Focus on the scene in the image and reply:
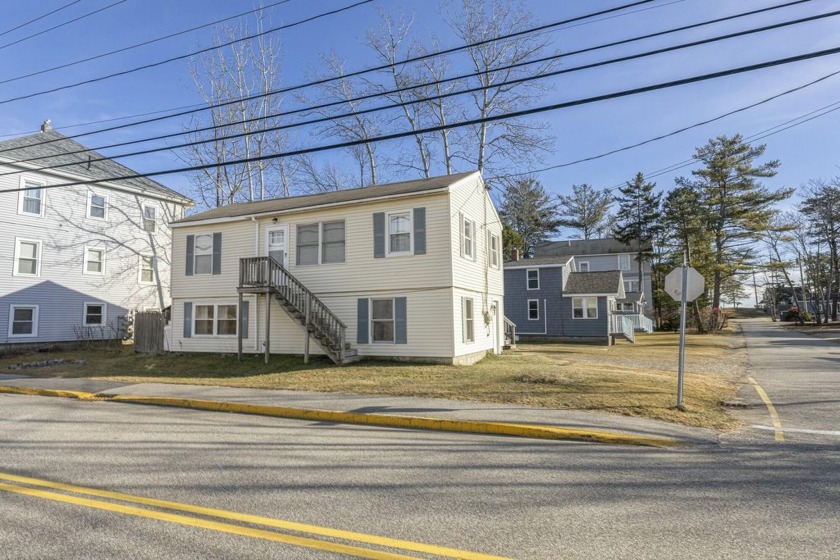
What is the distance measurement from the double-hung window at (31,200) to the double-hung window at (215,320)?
10.3 metres

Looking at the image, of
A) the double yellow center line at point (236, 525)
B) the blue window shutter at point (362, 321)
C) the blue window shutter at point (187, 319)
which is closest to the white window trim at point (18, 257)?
the blue window shutter at point (187, 319)

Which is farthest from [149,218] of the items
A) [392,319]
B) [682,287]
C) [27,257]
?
[682,287]

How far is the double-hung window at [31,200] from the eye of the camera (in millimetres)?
21359

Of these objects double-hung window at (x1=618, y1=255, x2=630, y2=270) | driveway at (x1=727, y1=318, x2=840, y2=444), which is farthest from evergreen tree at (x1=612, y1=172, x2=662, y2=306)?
driveway at (x1=727, y1=318, x2=840, y2=444)

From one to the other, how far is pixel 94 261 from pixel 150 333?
8219 mm

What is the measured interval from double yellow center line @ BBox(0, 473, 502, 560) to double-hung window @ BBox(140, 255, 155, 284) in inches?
946

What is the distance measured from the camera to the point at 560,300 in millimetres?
31312

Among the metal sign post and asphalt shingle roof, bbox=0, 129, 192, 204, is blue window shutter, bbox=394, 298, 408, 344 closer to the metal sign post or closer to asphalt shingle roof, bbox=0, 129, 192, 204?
the metal sign post

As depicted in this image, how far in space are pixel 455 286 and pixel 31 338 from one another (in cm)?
1961

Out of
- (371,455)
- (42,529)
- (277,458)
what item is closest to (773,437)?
(371,455)

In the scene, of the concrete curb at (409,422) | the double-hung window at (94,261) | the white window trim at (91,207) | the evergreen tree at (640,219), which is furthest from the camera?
the evergreen tree at (640,219)

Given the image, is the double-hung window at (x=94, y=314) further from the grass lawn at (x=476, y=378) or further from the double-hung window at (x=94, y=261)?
the grass lawn at (x=476, y=378)

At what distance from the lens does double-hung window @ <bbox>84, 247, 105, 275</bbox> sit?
23.8 meters

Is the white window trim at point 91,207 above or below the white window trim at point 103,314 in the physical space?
above
